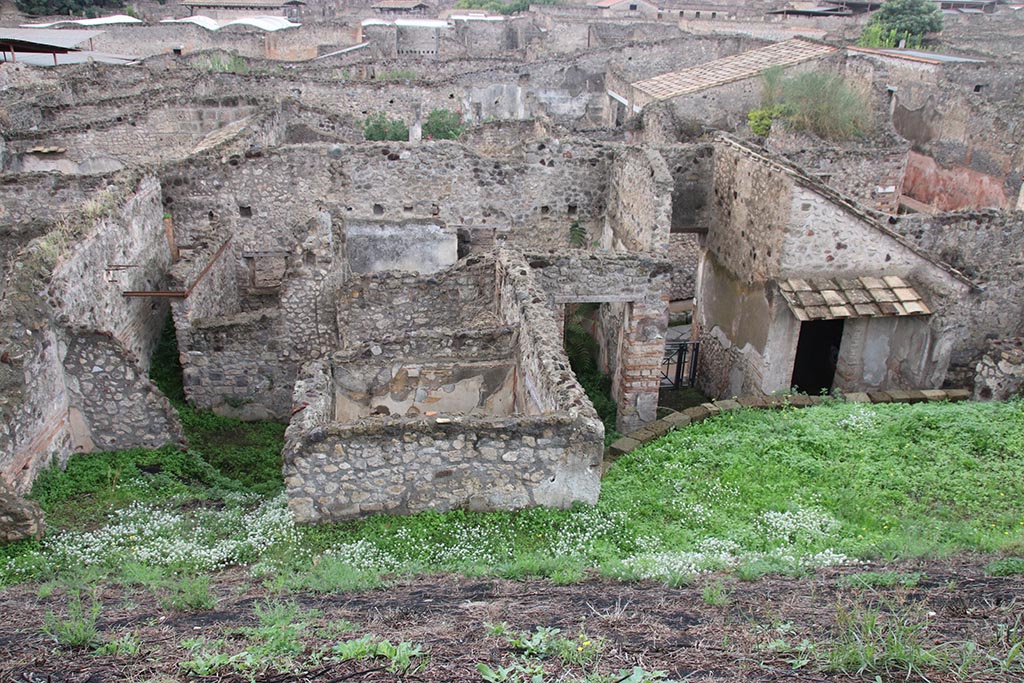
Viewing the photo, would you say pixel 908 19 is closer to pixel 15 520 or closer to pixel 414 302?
pixel 414 302

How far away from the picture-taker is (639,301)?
1060cm

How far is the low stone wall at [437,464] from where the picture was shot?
6402 mm

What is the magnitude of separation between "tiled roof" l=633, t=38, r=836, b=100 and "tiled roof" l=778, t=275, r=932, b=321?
28.0ft

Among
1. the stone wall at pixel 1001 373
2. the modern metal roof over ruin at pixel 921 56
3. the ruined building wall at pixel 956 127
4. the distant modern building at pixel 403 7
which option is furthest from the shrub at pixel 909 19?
the stone wall at pixel 1001 373

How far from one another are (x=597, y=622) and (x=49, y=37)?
31.3m

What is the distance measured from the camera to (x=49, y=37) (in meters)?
27.7

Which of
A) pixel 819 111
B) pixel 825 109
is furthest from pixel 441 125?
pixel 825 109

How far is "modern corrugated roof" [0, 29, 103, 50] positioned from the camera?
2580 cm

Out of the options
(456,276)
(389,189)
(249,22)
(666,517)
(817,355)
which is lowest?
(817,355)

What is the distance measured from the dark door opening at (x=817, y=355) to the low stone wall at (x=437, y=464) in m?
7.30

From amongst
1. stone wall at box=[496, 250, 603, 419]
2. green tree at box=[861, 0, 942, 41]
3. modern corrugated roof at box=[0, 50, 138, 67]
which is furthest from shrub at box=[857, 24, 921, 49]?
modern corrugated roof at box=[0, 50, 138, 67]

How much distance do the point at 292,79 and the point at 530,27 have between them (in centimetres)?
1812

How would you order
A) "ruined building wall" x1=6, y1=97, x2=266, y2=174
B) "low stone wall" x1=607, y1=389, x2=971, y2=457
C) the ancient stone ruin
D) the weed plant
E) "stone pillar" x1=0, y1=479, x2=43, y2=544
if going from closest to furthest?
Answer: the weed plant, "stone pillar" x1=0, y1=479, x2=43, y2=544, the ancient stone ruin, "low stone wall" x1=607, y1=389, x2=971, y2=457, "ruined building wall" x1=6, y1=97, x2=266, y2=174

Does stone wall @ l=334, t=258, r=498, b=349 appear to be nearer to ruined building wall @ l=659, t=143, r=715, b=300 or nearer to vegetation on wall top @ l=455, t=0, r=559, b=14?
ruined building wall @ l=659, t=143, r=715, b=300
